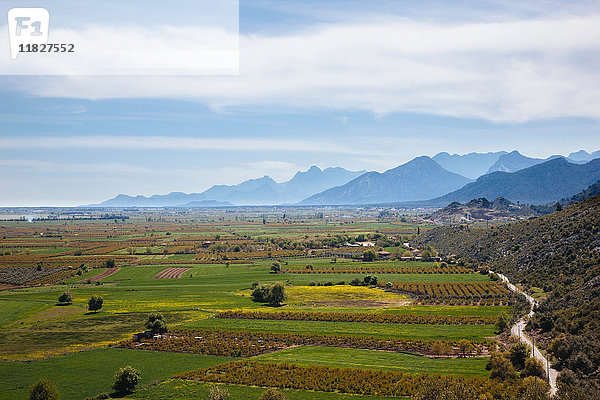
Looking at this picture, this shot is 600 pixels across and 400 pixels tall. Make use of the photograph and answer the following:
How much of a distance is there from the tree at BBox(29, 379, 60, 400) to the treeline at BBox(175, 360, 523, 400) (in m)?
12.1

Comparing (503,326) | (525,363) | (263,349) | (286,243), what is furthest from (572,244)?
(286,243)

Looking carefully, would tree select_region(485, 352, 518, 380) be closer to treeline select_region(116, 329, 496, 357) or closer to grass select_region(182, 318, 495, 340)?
treeline select_region(116, 329, 496, 357)

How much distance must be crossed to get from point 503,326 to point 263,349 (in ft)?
109

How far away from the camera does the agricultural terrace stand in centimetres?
4631

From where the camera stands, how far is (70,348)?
58719mm

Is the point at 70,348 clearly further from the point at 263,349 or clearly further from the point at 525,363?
the point at 525,363

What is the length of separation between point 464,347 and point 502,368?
928 cm

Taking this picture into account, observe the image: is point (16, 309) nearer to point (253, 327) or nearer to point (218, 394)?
point (253, 327)

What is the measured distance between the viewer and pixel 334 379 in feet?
152

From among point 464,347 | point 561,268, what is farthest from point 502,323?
point 561,268

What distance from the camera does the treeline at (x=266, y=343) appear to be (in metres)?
55.8

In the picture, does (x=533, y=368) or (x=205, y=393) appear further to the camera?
(x=533, y=368)

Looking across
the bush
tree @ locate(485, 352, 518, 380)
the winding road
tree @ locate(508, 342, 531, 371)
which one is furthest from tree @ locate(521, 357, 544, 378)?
the bush

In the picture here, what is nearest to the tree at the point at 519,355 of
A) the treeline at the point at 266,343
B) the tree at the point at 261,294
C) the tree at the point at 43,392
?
the treeline at the point at 266,343
